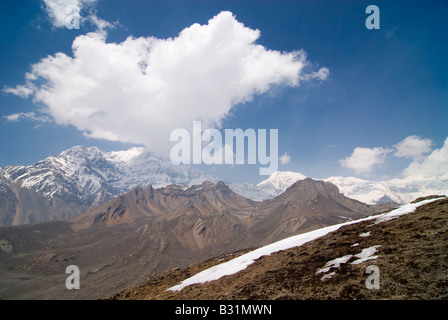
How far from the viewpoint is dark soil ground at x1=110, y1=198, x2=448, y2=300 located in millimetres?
10656

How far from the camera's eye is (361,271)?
12672 millimetres

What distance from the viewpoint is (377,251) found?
15.2 metres

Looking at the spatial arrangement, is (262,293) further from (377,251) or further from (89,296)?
(89,296)

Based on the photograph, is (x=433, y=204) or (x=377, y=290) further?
(x=433, y=204)

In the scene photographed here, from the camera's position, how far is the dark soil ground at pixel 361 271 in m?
10.7
